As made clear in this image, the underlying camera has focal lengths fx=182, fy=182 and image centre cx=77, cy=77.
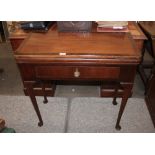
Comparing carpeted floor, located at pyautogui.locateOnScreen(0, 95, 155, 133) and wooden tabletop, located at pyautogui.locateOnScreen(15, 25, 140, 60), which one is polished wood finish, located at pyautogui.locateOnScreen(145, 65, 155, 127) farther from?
wooden tabletop, located at pyautogui.locateOnScreen(15, 25, 140, 60)

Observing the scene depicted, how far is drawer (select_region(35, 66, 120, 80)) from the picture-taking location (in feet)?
3.38

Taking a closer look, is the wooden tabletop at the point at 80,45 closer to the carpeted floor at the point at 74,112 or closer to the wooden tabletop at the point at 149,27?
the wooden tabletop at the point at 149,27

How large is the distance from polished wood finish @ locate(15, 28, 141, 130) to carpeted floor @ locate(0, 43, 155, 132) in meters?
0.44

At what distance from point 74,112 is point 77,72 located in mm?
648

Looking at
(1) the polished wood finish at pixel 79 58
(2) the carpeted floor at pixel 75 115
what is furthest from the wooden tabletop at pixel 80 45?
(2) the carpeted floor at pixel 75 115

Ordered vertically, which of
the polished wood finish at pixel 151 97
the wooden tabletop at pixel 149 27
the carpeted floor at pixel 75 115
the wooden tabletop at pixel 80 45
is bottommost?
the carpeted floor at pixel 75 115

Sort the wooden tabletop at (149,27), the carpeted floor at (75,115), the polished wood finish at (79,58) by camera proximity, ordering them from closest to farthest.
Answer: the polished wood finish at (79,58)
the carpeted floor at (75,115)
the wooden tabletop at (149,27)

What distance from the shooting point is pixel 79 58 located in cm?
98

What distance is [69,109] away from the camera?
1.62 meters

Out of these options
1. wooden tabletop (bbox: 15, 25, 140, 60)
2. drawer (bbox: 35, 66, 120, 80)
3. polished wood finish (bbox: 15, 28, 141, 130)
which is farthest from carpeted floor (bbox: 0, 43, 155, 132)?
wooden tabletop (bbox: 15, 25, 140, 60)

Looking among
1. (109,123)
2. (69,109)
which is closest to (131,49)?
Result: (109,123)

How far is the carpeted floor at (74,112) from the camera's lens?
145 cm

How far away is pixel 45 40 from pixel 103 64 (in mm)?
411
